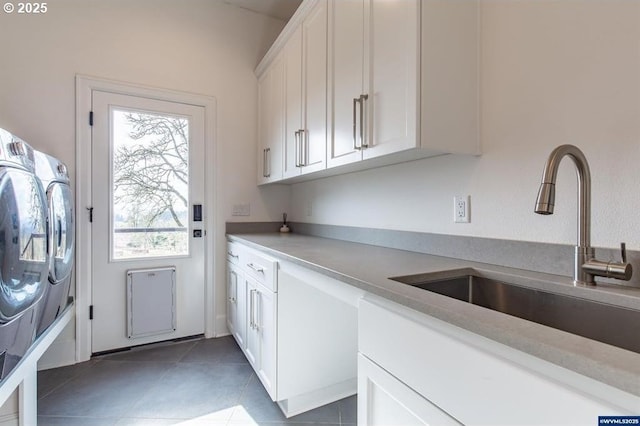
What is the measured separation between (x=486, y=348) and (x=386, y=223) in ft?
3.82

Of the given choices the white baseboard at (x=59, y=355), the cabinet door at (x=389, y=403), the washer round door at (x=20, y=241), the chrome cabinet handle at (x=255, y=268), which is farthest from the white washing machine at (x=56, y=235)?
the cabinet door at (x=389, y=403)

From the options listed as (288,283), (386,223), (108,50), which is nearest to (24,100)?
(108,50)

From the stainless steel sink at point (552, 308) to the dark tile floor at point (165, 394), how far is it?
3.12 feet

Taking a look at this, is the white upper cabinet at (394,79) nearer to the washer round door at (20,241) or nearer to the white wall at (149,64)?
the white wall at (149,64)

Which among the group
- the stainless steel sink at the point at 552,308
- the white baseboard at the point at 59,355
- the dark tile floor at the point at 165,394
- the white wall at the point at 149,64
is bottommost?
the dark tile floor at the point at 165,394

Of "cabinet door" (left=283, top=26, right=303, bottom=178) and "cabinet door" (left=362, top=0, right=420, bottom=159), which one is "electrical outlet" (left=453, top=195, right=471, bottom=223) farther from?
"cabinet door" (left=283, top=26, right=303, bottom=178)

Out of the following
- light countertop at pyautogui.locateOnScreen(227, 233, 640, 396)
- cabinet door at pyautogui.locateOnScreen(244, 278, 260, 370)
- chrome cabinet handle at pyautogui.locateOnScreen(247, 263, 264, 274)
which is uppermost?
light countertop at pyautogui.locateOnScreen(227, 233, 640, 396)

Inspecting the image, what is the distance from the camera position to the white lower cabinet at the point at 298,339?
158cm

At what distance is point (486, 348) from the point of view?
2.01 feet

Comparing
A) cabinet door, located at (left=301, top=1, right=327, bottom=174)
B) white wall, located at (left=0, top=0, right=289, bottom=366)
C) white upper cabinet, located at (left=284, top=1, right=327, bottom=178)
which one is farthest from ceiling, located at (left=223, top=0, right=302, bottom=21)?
cabinet door, located at (left=301, top=1, right=327, bottom=174)

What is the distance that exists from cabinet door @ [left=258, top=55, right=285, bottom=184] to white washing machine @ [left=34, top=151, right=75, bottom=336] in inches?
51.4

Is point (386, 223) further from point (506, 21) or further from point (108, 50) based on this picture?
point (108, 50)

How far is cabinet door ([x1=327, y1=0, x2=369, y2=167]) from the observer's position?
4.72ft

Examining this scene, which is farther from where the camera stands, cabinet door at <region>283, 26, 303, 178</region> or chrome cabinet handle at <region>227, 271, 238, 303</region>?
chrome cabinet handle at <region>227, 271, 238, 303</region>
